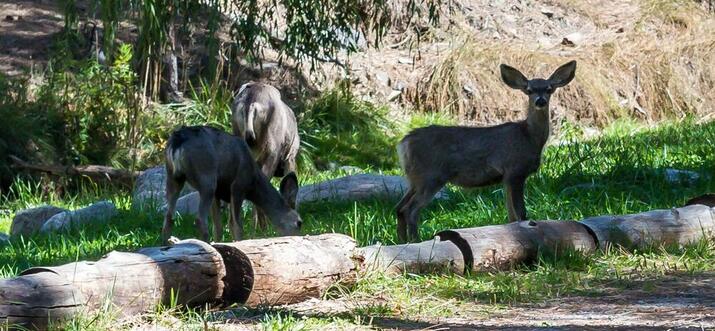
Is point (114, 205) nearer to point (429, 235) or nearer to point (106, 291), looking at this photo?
point (429, 235)

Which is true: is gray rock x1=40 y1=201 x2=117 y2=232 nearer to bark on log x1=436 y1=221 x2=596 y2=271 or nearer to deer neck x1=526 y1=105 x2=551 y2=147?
deer neck x1=526 y1=105 x2=551 y2=147

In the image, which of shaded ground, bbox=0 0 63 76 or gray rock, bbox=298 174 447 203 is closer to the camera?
gray rock, bbox=298 174 447 203

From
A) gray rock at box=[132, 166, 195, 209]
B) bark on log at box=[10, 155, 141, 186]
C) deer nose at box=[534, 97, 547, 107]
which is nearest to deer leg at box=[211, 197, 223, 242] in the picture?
gray rock at box=[132, 166, 195, 209]

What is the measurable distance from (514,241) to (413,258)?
86 cm

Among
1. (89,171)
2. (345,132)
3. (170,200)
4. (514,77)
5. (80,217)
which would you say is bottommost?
(89,171)

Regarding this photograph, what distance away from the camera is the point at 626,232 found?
9250 millimetres

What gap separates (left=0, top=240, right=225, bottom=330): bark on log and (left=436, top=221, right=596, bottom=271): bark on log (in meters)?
2.05

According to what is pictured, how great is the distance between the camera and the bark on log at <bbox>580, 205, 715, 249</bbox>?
923cm

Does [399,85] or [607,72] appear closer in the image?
[399,85]

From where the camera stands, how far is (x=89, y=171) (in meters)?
15.3

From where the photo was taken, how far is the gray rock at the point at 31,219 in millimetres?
11828

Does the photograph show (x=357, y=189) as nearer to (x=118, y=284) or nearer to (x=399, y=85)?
(x=118, y=284)

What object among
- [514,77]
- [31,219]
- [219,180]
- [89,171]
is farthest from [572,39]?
[219,180]

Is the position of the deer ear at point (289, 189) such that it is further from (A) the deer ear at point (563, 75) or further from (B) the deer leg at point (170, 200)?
(A) the deer ear at point (563, 75)
